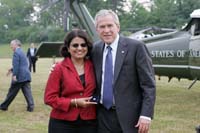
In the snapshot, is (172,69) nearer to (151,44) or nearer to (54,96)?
(151,44)

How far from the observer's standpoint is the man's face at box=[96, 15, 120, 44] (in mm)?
3309

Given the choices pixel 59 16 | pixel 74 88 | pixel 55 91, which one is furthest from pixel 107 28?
pixel 59 16

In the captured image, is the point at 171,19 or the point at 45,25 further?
the point at 45,25

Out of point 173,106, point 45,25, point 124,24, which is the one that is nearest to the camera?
point 173,106

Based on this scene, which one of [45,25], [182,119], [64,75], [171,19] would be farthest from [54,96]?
[45,25]

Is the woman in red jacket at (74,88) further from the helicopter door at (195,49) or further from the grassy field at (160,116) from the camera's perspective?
the helicopter door at (195,49)

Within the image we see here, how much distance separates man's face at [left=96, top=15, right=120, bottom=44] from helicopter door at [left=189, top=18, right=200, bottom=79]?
667 centimetres

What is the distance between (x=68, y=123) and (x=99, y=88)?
14.8 inches

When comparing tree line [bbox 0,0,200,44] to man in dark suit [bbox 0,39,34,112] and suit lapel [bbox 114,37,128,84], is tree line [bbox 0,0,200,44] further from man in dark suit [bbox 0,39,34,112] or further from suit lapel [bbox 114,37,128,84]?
suit lapel [bbox 114,37,128,84]

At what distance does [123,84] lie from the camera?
3.31 metres

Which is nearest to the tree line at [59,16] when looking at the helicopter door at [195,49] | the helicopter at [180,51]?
the helicopter at [180,51]

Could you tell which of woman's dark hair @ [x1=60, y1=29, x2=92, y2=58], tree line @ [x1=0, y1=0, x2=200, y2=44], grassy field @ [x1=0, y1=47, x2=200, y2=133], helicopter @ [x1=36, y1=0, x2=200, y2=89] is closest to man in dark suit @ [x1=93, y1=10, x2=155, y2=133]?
woman's dark hair @ [x1=60, y1=29, x2=92, y2=58]

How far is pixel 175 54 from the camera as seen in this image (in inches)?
416

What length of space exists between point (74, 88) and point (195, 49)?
691cm
